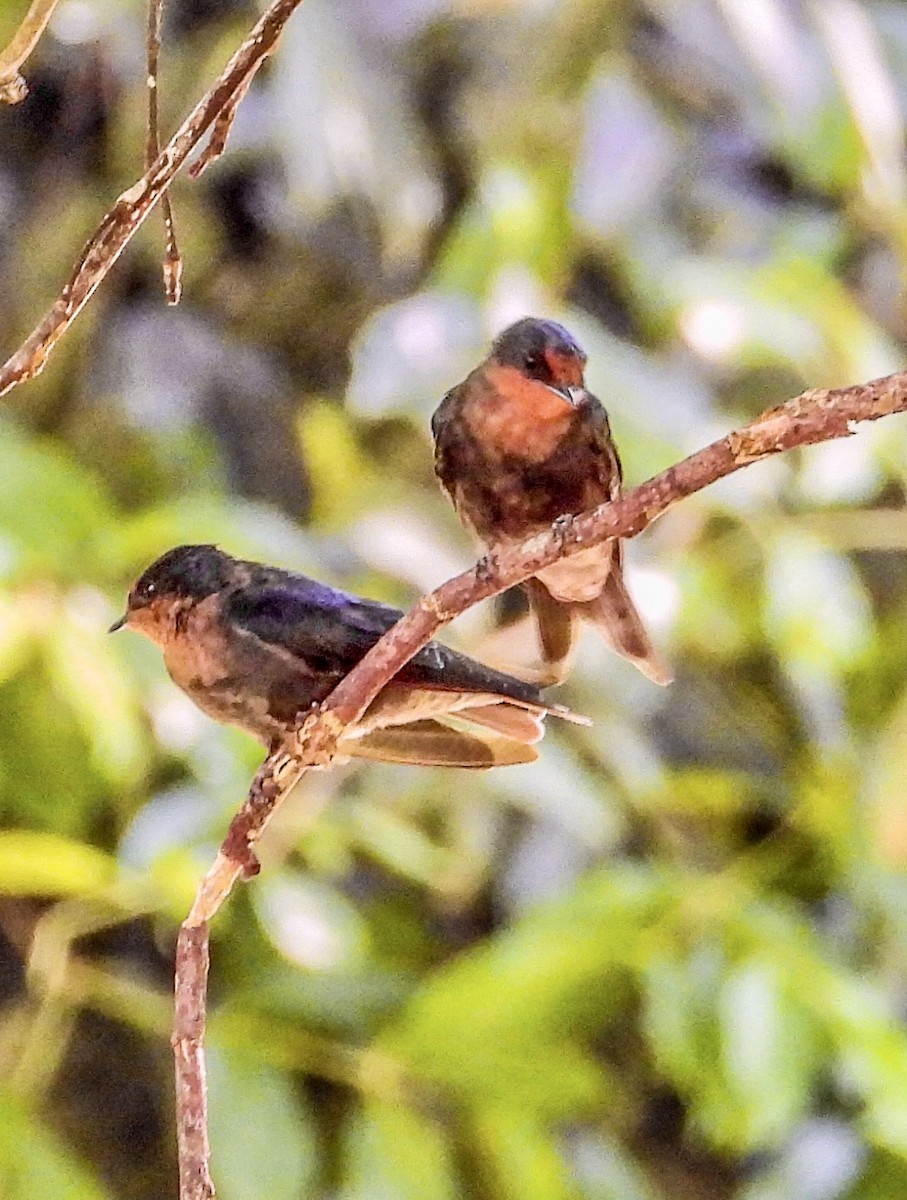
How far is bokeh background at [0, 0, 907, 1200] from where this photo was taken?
153 centimetres

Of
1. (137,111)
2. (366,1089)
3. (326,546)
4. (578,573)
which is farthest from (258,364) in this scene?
(578,573)

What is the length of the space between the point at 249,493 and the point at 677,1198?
1269 millimetres

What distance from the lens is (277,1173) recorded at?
154 centimetres

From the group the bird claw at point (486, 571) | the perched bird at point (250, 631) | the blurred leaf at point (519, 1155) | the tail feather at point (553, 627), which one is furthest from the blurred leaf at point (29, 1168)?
the bird claw at point (486, 571)

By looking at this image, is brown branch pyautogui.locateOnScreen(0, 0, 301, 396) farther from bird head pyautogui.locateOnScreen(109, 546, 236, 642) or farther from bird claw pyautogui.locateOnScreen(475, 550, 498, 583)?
bird head pyautogui.locateOnScreen(109, 546, 236, 642)

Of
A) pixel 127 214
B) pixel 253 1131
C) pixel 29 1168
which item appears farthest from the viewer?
pixel 253 1131

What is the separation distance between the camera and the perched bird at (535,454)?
3.12ft

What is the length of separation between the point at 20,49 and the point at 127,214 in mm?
92

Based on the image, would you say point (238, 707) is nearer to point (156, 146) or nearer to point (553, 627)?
point (553, 627)

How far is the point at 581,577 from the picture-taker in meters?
0.96

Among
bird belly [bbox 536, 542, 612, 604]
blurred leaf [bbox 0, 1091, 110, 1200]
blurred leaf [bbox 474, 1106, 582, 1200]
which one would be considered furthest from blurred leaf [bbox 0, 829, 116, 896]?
bird belly [bbox 536, 542, 612, 604]

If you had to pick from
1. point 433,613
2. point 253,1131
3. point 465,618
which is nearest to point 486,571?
point 433,613

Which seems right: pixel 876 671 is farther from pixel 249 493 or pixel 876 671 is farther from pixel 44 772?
pixel 44 772

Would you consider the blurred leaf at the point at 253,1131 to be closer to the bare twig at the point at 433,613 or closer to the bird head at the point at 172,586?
the bird head at the point at 172,586
